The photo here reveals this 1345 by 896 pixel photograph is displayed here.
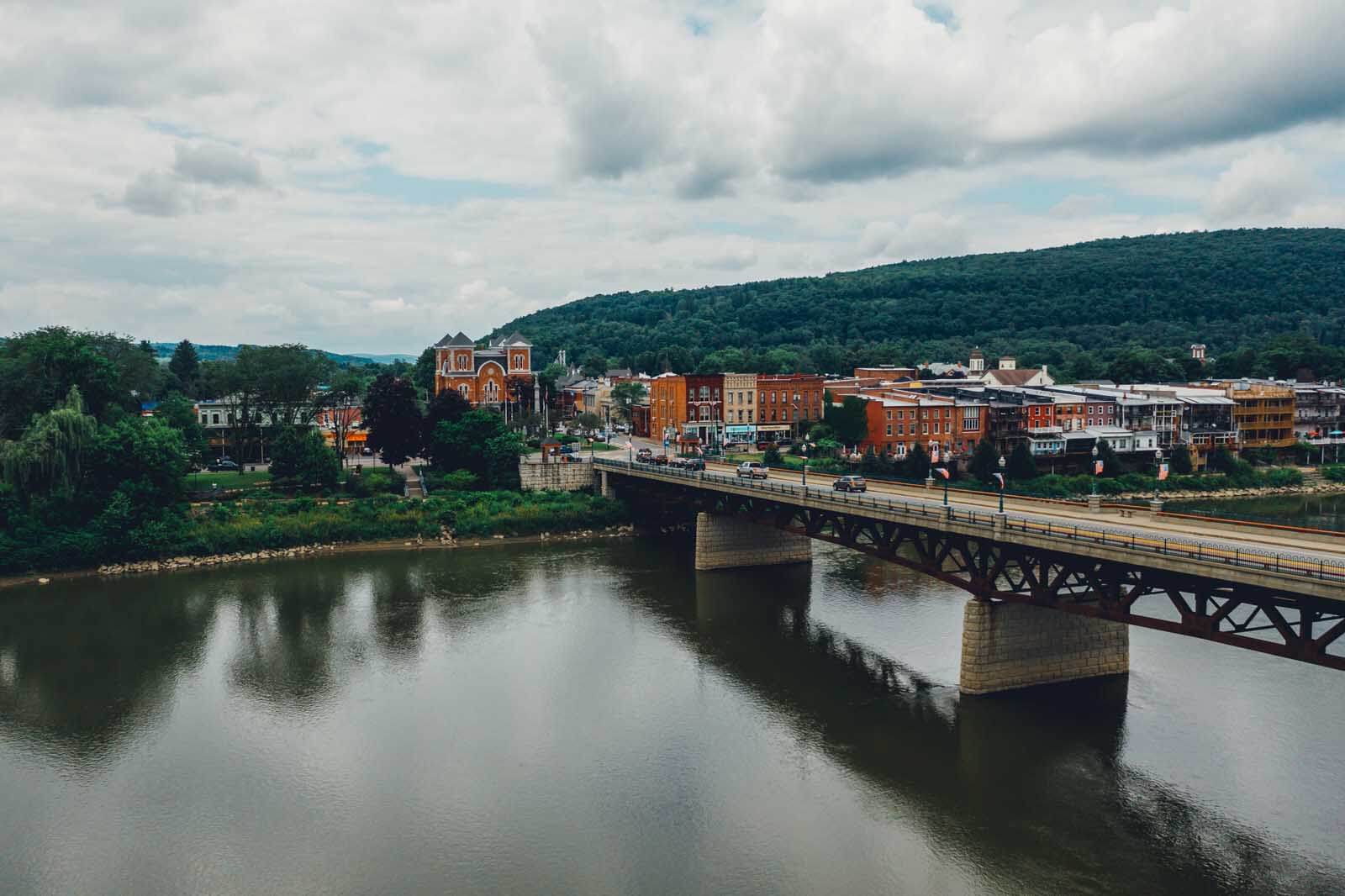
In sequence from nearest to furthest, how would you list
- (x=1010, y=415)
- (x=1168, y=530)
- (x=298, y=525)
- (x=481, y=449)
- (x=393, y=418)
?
(x=1168, y=530) < (x=298, y=525) < (x=393, y=418) < (x=481, y=449) < (x=1010, y=415)

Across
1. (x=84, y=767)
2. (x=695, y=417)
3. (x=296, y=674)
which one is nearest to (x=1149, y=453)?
(x=695, y=417)

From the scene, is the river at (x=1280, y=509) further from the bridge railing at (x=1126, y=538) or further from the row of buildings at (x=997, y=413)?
the bridge railing at (x=1126, y=538)

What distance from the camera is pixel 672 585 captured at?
Result: 6216 cm

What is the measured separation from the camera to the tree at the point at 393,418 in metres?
90.8

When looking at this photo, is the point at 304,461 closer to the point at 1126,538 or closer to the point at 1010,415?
the point at 1126,538

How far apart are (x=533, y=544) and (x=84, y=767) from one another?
4335 centimetres

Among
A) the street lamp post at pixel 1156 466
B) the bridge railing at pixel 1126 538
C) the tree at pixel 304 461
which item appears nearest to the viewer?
the bridge railing at pixel 1126 538

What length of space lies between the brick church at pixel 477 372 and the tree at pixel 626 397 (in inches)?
505

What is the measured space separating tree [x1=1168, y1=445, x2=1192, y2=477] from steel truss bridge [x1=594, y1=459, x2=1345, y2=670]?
5853 cm

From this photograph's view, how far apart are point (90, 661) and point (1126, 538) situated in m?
48.0

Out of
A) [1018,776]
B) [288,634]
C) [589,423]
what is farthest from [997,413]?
[288,634]

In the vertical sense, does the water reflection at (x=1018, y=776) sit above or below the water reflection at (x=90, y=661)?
below

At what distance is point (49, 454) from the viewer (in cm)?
6619

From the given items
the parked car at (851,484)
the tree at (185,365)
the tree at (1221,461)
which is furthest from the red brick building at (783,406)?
the tree at (185,365)
